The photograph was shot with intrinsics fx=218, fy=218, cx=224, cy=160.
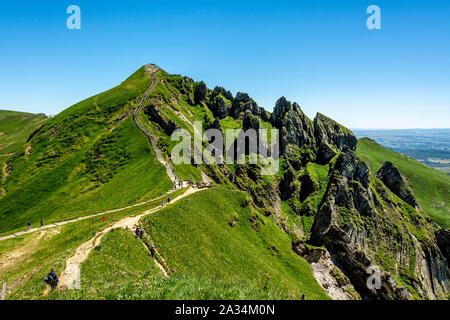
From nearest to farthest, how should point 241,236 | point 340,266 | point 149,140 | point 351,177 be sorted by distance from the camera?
point 241,236, point 340,266, point 149,140, point 351,177

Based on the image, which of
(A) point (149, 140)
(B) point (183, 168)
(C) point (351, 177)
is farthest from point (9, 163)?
(C) point (351, 177)

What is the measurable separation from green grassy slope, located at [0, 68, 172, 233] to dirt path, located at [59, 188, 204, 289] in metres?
18.5

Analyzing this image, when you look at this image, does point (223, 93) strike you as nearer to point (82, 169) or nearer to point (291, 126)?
point (291, 126)

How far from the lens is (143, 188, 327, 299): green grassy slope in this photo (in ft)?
114

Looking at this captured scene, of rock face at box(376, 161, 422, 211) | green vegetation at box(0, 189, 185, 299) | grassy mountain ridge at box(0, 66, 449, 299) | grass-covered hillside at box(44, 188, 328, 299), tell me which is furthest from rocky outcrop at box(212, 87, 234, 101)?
green vegetation at box(0, 189, 185, 299)

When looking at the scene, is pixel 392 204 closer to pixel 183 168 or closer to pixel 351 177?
pixel 351 177

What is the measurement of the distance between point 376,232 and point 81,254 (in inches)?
4913

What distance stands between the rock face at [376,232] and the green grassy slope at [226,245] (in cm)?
4191

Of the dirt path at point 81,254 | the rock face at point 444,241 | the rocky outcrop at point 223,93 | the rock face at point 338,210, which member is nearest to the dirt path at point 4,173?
the rock face at point 338,210

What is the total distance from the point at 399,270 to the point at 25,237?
434 ft

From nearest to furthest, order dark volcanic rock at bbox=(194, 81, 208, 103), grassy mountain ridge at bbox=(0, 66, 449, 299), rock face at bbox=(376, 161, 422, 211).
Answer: grassy mountain ridge at bbox=(0, 66, 449, 299) → rock face at bbox=(376, 161, 422, 211) → dark volcanic rock at bbox=(194, 81, 208, 103)

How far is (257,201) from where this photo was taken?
4525 inches

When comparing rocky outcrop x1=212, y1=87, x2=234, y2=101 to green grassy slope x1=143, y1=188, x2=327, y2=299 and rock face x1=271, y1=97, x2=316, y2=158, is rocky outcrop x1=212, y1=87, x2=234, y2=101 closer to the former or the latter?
rock face x1=271, y1=97, x2=316, y2=158

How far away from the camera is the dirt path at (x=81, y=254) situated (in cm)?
2209
